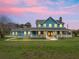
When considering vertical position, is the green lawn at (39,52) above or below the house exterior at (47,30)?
below

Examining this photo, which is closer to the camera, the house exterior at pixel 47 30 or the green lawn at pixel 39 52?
the green lawn at pixel 39 52

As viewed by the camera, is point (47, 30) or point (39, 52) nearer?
point (39, 52)

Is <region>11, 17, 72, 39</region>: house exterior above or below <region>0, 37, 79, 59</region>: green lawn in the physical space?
above

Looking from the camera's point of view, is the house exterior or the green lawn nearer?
the green lawn

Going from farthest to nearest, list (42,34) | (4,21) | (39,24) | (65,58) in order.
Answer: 1. (4,21)
2. (39,24)
3. (42,34)
4. (65,58)

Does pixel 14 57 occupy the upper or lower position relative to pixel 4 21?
lower

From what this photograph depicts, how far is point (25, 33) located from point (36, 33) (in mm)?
4412

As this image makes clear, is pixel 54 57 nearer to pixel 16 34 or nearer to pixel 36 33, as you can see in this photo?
pixel 36 33

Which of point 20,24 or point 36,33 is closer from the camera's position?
point 36,33

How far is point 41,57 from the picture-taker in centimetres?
1970

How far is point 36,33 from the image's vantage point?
70375 mm

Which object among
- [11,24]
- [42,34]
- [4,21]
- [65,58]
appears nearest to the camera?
[65,58]

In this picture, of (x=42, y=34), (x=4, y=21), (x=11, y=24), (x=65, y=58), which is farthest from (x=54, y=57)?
(x=11, y=24)

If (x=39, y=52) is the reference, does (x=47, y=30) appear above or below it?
above
